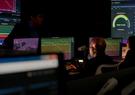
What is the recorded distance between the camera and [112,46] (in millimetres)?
4965

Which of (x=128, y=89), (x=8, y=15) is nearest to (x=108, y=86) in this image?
(x=128, y=89)

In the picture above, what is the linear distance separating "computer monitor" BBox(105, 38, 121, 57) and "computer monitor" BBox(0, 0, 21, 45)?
5.03 feet

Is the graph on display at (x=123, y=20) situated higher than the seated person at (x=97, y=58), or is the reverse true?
the graph on display at (x=123, y=20)

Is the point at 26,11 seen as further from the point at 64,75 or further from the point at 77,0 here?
the point at 64,75

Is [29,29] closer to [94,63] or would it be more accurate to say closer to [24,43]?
[24,43]

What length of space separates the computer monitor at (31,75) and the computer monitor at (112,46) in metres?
3.94

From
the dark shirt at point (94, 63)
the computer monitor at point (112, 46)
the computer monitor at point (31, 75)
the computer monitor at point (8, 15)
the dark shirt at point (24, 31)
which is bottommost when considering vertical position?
the dark shirt at point (94, 63)

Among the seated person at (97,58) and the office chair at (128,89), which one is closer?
the office chair at (128,89)

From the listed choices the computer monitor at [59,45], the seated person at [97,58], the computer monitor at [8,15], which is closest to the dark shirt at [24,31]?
the computer monitor at [59,45]

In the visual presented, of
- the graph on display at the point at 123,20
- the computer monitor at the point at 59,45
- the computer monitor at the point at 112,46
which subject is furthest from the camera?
the graph on display at the point at 123,20

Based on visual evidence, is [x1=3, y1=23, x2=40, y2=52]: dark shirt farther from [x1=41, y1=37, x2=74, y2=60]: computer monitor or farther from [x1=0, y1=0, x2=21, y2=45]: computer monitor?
[x1=0, y1=0, x2=21, y2=45]: computer monitor

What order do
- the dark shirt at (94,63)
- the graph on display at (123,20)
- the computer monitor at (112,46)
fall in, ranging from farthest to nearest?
the graph on display at (123,20)
the computer monitor at (112,46)
the dark shirt at (94,63)

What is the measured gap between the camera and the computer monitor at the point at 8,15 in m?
5.54

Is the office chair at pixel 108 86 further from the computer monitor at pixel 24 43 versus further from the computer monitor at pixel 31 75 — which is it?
the computer monitor at pixel 24 43
